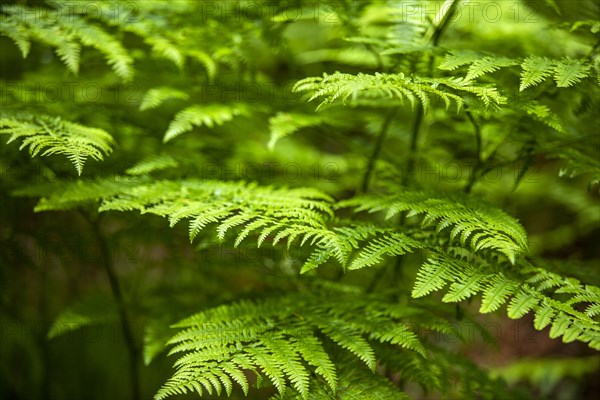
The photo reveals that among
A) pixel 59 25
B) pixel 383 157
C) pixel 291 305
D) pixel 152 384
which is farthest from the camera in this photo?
pixel 152 384

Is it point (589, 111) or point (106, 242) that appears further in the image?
point (106, 242)

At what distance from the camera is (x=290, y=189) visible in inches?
72.9

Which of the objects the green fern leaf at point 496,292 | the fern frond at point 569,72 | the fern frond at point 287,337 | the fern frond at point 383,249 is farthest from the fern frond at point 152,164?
the fern frond at point 569,72

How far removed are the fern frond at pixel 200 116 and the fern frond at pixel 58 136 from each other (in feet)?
1.00

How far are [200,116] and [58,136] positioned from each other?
22.2 inches

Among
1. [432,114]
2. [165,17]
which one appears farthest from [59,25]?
[432,114]

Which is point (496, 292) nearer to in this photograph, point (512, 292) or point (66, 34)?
point (512, 292)

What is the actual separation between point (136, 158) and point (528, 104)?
1.54 meters

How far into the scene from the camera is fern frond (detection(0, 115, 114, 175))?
1.38 metres

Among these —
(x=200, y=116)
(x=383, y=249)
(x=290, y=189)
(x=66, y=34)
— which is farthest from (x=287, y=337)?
(x=66, y=34)

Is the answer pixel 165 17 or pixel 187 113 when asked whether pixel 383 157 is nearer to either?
pixel 187 113

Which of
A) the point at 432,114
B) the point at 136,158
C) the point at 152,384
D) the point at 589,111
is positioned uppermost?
the point at 589,111

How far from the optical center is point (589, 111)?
172 cm

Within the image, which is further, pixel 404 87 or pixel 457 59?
pixel 457 59
